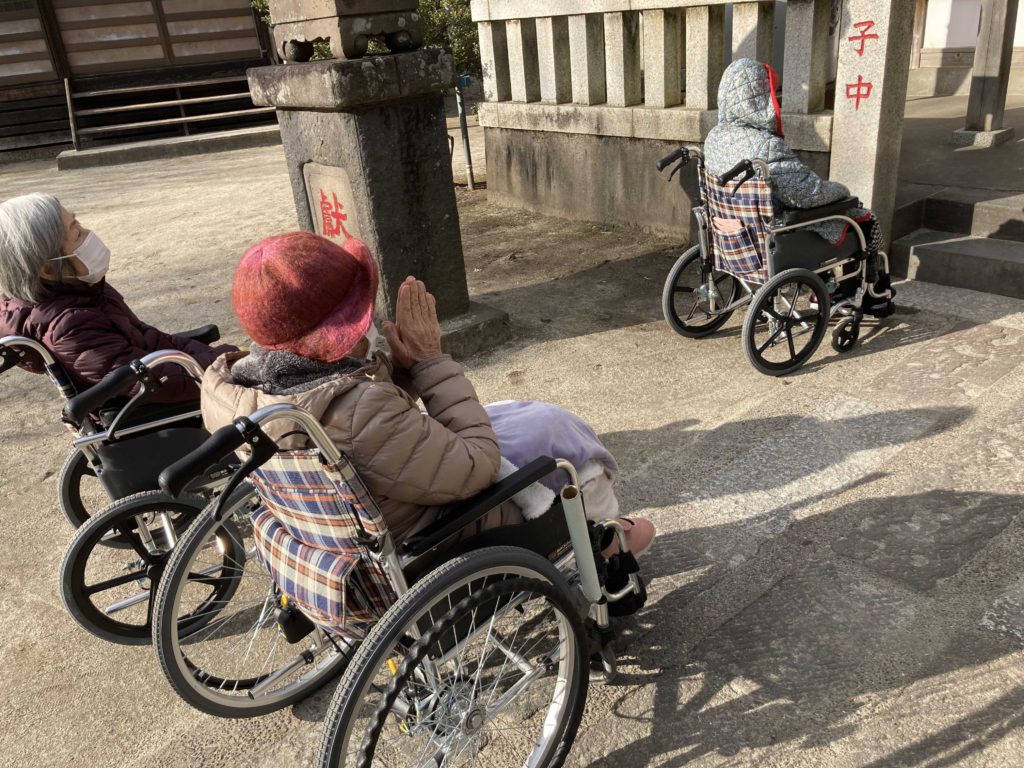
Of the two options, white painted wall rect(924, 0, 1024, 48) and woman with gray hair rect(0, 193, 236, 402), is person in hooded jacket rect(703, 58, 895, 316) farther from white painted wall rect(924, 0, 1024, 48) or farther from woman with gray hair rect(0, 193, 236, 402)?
white painted wall rect(924, 0, 1024, 48)

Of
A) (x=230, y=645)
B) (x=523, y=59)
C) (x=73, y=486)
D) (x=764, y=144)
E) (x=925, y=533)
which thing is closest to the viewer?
(x=230, y=645)

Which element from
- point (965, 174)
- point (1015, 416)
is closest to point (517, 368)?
point (1015, 416)

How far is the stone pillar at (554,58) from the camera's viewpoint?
6410mm

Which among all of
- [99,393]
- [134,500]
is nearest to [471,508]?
[99,393]

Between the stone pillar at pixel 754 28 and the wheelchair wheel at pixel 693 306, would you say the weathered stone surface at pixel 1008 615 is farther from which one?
the stone pillar at pixel 754 28

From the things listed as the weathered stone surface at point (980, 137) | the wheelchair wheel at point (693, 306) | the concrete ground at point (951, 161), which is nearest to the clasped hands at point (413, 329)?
the wheelchair wheel at point (693, 306)

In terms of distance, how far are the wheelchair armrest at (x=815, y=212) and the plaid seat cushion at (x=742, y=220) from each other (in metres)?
0.13

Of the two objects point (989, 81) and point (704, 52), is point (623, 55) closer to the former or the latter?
point (704, 52)

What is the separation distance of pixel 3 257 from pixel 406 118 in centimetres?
218

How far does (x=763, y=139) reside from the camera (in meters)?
3.65

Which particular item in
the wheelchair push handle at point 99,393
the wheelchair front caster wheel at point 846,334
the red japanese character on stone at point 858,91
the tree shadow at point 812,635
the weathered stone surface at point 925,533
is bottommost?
the tree shadow at point 812,635

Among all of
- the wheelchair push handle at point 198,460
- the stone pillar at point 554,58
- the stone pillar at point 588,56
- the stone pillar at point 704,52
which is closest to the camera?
the wheelchair push handle at point 198,460

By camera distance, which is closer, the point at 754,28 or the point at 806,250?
the point at 806,250

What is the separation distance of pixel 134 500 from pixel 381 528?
110 cm
